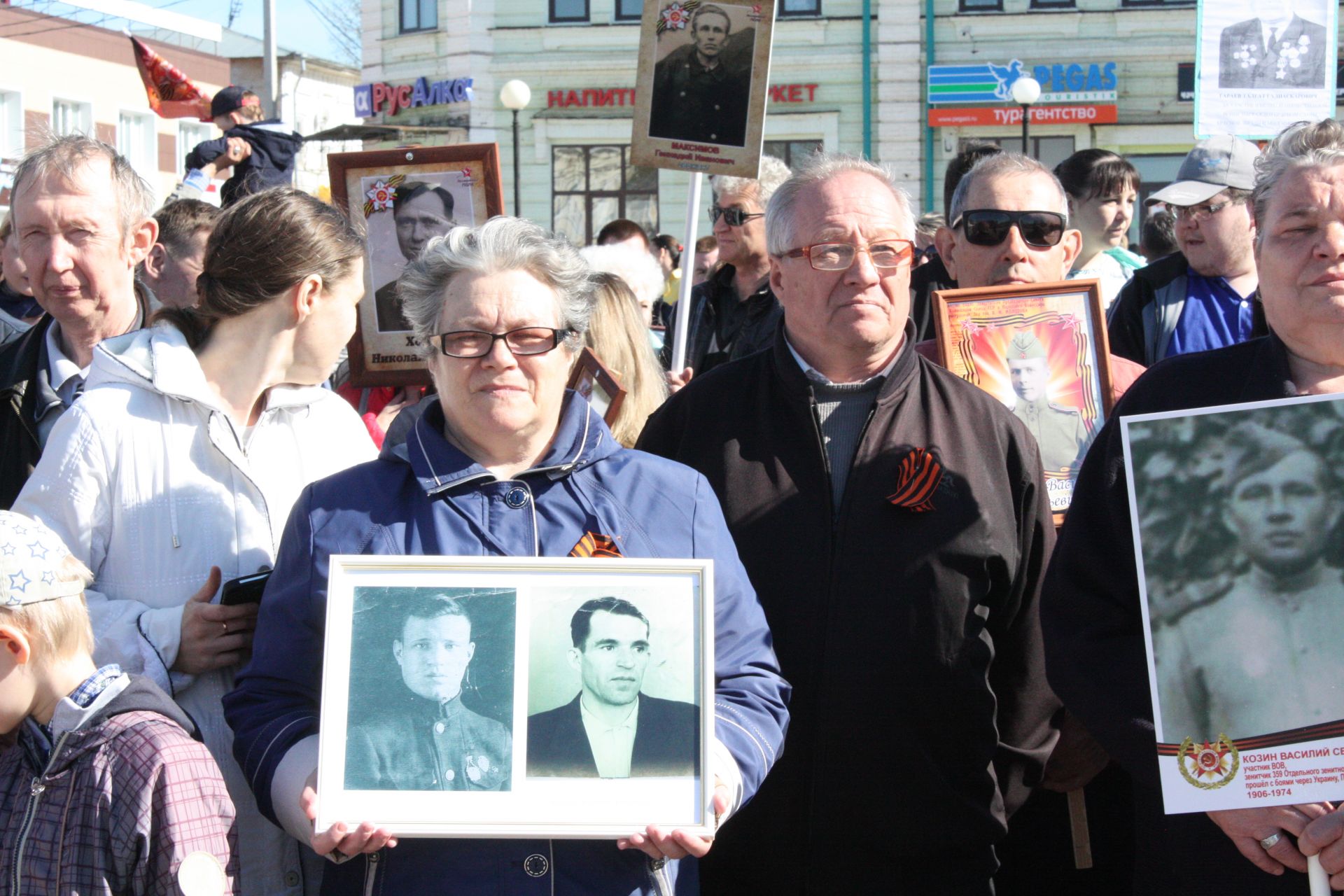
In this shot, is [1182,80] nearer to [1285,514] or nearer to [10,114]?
[1285,514]

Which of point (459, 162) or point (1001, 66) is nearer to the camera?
point (459, 162)

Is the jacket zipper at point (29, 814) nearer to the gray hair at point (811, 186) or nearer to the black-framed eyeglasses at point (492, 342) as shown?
the black-framed eyeglasses at point (492, 342)

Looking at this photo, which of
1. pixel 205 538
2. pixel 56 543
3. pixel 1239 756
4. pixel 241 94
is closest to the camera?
pixel 1239 756

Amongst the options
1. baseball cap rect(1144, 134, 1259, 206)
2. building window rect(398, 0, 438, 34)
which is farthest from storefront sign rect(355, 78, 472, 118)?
baseball cap rect(1144, 134, 1259, 206)

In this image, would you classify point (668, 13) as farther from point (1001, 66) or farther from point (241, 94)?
point (1001, 66)

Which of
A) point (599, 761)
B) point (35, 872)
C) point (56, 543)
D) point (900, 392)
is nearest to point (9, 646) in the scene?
point (56, 543)

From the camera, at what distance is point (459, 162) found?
4109 mm

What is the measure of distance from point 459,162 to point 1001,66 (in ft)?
69.8

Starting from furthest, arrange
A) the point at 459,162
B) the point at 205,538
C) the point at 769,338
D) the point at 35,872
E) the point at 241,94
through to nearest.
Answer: the point at 241,94 < the point at 769,338 < the point at 459,162 < the point at 205,538 < the point at 35,872

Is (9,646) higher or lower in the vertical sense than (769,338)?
lower

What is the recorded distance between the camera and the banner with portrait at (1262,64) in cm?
619

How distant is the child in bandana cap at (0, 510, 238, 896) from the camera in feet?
7.55

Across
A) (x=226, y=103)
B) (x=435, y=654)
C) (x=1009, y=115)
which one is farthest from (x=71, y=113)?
(x=435, y=654)

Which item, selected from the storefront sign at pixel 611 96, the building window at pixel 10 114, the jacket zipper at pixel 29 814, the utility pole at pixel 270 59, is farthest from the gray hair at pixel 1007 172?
the building window at pixel 10 114
